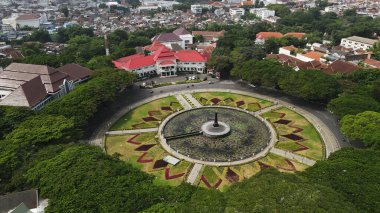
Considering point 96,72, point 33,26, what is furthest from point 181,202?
point 33,26

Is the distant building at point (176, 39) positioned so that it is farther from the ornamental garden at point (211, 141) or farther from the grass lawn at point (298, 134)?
the grass lawn at point (298, 134)

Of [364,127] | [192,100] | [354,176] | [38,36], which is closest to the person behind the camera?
[354,176]

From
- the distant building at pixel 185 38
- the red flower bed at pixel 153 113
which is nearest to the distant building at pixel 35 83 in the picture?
the red flower bed at pixel 153 113

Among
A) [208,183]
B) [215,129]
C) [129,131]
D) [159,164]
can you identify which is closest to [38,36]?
[129,131]

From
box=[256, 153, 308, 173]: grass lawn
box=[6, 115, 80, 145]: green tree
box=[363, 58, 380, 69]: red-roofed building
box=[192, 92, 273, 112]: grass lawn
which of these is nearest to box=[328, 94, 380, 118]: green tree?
box=[256, 153, 308, 173]: grass lawn

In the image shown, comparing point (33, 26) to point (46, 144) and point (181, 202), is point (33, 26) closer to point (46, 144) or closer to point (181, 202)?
point (46, 144)

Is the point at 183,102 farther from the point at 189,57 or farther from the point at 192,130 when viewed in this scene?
the point at 189,57

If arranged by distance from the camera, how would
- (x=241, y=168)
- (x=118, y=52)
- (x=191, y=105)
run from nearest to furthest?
(x=241, y=168)
(x=191, y=105)
(x=118, y=52)
